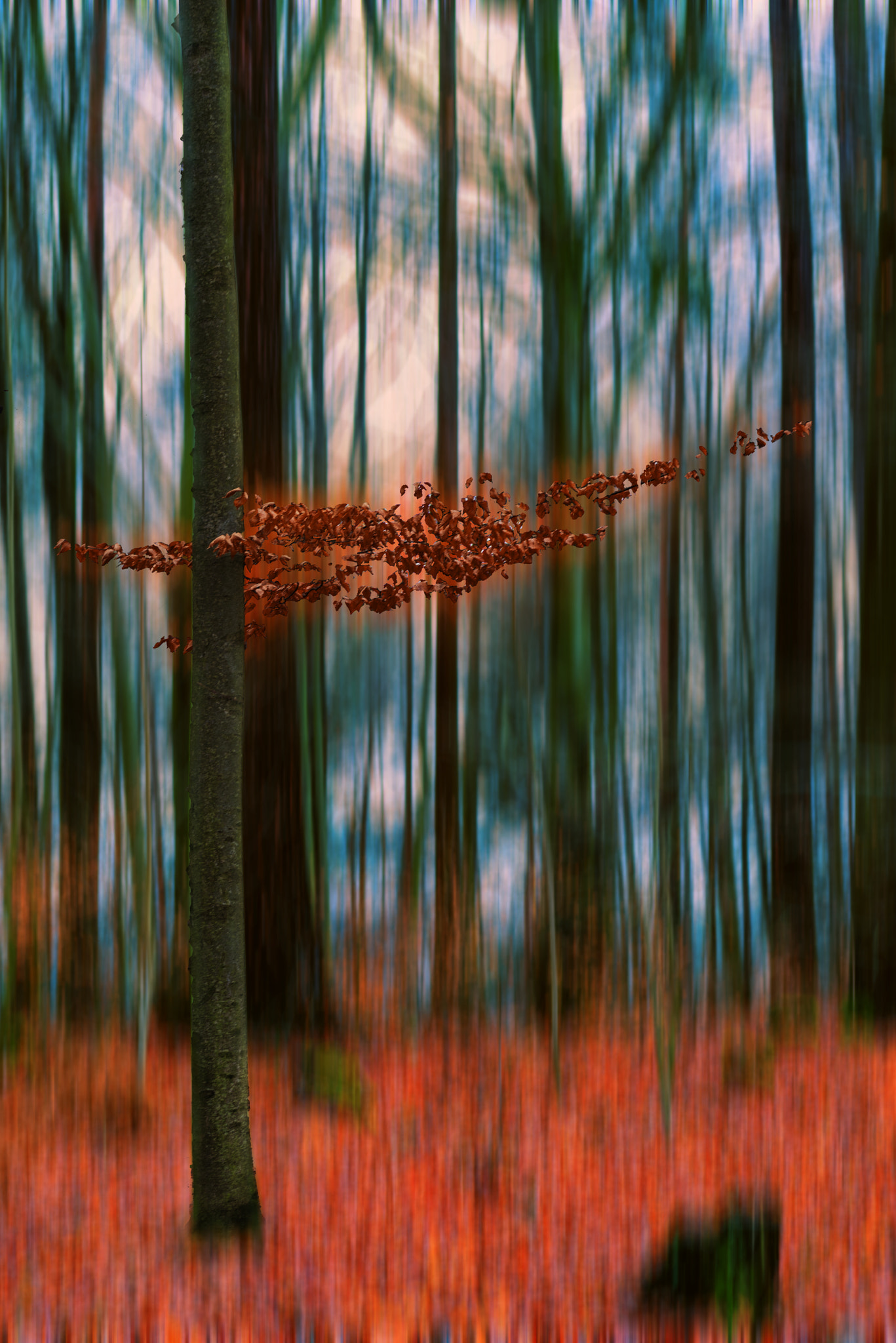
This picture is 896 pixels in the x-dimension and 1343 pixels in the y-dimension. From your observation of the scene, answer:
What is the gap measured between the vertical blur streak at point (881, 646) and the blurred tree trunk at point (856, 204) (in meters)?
0.05

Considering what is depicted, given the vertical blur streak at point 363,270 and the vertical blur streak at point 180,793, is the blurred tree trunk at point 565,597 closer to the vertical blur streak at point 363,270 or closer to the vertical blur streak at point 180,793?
the vertical blur streak at point 363,270

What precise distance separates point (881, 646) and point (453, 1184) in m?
3.40

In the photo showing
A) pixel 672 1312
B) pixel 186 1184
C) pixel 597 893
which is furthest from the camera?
pixel 597 893

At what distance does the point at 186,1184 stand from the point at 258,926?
1198mm

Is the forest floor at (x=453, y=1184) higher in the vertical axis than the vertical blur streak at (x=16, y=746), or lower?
lower

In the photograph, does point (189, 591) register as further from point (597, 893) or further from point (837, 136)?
point (837, 136)

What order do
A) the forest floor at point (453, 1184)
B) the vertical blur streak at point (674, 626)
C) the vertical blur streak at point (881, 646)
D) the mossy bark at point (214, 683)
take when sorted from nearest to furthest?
the forest floor at point (453, 1184), the mossy bark at point (214, 683), the vertical blur streak at point (674, 626), the vertical blur streak at point (881, 646)

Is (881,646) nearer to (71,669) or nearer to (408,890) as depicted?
(408,890)

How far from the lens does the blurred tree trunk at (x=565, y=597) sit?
4.52 metres

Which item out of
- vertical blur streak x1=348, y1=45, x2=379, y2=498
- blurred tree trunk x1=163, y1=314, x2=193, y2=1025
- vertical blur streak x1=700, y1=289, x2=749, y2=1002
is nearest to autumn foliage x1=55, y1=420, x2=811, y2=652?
blurred tree trunk x1=163, y1=314, x2=193, y2=1025

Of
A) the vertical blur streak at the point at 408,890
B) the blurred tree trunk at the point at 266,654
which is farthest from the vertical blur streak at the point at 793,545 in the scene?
the blurred tree trunk at the point at 266,654

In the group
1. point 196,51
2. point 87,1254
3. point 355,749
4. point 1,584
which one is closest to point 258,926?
point 355,749

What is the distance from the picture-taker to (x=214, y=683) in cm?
321

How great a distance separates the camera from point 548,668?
4566 mm
